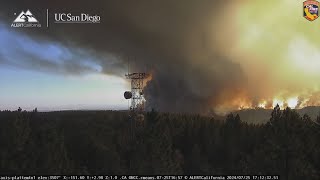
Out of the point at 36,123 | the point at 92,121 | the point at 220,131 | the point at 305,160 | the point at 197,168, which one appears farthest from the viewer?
the point at 92,121

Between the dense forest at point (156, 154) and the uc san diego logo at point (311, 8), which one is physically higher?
the uc san diego logo at point (311, 8)

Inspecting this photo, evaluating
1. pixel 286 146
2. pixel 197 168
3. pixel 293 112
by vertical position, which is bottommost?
pixel 197 168

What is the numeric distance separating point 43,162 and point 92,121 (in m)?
108

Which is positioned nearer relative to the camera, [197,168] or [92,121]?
[197,168]

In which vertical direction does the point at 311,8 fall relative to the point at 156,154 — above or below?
above

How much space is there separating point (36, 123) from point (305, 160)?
73.1 meters

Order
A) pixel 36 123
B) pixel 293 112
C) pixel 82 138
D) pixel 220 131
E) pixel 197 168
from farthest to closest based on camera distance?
pixel 82 138 → pixel 220 131 → pixel 36 123 → pixel 197 168 → pixel 293 112

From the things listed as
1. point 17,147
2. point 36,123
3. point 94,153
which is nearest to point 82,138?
point 36,123

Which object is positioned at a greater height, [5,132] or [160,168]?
[5,132]

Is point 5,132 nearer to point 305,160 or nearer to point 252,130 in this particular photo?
point 305,160

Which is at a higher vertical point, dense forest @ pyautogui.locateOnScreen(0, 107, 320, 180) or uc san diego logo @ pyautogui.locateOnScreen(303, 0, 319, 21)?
uc san diego logo @ pyautogui.locateOnScreen(303, 0, 319, 21)

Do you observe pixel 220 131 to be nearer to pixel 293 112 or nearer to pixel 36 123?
pixel 293 112

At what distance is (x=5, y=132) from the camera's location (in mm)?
74375

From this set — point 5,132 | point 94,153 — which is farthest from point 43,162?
point 94,153
